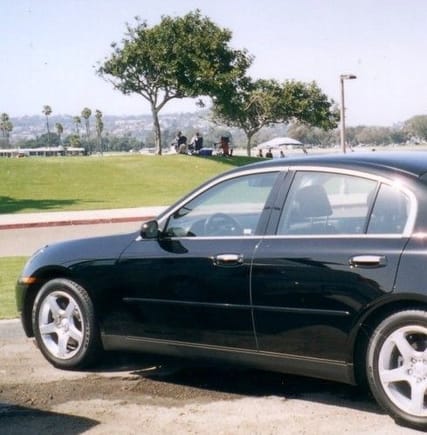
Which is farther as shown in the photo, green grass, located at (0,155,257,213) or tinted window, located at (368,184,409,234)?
green grass, located at (0,155,257,213)

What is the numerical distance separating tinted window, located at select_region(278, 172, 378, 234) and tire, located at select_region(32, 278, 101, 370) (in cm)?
167

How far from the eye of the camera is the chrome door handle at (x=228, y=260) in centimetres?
501

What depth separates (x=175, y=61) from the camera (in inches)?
2067

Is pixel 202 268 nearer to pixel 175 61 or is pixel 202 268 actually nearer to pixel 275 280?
pixel 275 280

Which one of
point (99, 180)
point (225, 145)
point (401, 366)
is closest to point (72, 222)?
point (401, 366)

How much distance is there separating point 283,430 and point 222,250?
3.95 feet

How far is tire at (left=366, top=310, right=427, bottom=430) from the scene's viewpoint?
4395 millimetres

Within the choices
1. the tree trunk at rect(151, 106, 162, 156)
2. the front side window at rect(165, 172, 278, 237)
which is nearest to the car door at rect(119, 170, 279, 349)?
the front side window at rect(165, 172, 278, 237)

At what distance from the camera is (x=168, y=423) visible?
4668mm

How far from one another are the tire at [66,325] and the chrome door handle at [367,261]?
2070 mm

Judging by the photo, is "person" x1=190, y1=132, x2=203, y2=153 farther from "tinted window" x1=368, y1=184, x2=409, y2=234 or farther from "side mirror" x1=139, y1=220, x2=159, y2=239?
"tinted window" x1=368, y1=184, x2=409, y2=234

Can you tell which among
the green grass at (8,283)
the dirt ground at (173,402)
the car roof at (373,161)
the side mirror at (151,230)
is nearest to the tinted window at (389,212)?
the car roof at (373,161)

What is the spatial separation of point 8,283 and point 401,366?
21.2 ft

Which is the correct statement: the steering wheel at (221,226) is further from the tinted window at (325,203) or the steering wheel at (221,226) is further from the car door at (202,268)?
the tinted window at (325,203)
